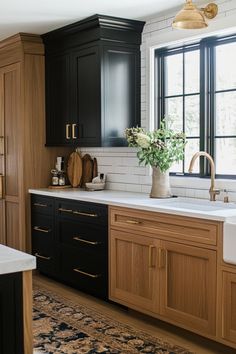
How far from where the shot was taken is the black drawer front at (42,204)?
205 inches

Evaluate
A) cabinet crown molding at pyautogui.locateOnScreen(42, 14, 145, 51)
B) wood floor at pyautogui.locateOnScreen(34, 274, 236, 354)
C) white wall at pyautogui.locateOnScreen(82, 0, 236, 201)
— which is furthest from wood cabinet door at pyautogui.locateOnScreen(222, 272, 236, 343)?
cabinet crown molding at pyautogui.locateOnScreen(42, 14, 145, 51)

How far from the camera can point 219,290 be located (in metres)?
3.40

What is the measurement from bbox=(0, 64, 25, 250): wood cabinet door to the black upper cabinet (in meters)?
0.57

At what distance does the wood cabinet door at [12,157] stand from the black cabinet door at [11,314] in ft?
11.3

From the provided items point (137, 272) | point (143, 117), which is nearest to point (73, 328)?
point (137, 272)

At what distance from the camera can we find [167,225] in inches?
150

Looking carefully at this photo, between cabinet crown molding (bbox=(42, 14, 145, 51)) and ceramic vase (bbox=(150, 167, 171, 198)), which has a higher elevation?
cabinet crown molding (bbox=(42, 14, 145, 51))

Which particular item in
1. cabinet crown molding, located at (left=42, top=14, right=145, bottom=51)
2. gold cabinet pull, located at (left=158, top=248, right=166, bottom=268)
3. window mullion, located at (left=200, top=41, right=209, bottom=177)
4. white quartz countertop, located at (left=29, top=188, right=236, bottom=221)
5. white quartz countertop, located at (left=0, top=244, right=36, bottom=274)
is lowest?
→ gold cabinet pull, located at (left=158, top=248, right=166, bottom=268)

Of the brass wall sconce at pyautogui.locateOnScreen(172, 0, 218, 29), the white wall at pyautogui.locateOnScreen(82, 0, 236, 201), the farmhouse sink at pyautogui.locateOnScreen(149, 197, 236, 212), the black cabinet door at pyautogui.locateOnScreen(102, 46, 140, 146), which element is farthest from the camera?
the black cabinet door at pyautogui.locateOnScreen(102, 46, 140, 146)

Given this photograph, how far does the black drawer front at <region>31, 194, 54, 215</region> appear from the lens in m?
5.20

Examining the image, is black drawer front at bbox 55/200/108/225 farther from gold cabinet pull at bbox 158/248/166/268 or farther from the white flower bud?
gold cabinet pull at bbox 158/248/166/268

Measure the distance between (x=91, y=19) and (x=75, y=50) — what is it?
0.46 metres

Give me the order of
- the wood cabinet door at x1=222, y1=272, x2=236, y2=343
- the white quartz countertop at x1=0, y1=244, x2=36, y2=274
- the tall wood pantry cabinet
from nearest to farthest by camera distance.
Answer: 1. the white quartz countertop at x1=0, y1=244, x2=36, y2=274
2. the wood cabinet door at x1=222, y1=272, x2=236, y2=343
3. the tall wood pantry cabinet

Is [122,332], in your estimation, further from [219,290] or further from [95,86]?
[95,86]
